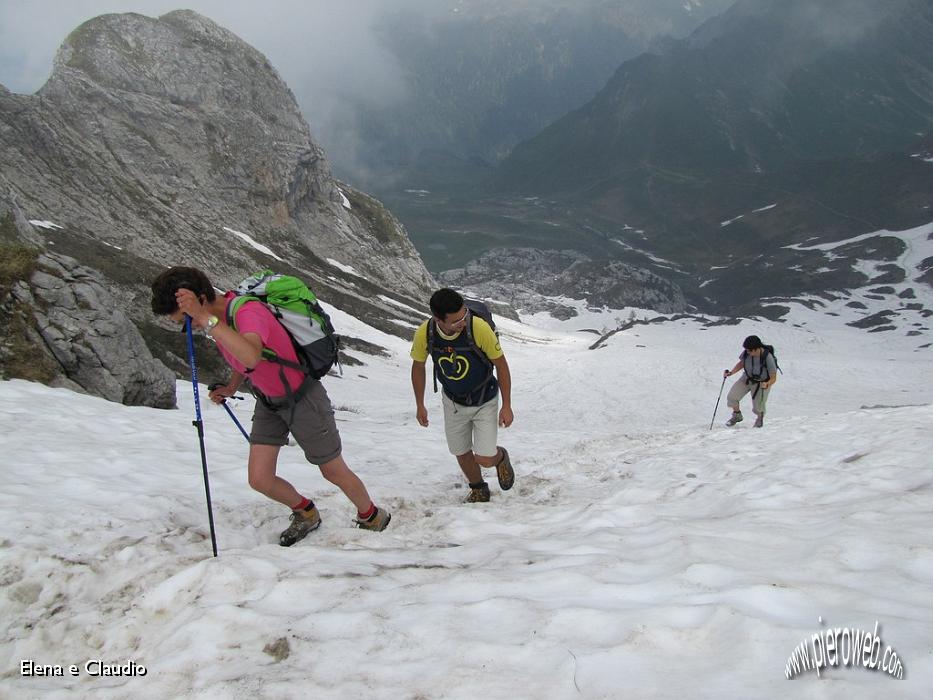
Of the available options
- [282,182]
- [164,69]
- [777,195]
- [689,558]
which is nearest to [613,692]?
[689,558]

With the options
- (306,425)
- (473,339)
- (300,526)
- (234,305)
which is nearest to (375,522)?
(300,526)

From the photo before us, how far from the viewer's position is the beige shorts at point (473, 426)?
6184mm

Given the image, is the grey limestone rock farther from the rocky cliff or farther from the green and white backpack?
the rocky cliff

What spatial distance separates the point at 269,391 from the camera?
15.1ft

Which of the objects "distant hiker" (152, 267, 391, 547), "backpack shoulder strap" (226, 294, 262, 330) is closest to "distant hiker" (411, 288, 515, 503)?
"distant hiker" (152, 267, 391, 547)

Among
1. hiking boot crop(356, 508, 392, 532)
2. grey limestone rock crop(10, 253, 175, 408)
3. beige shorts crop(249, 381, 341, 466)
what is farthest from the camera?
grey limestone rock crop(10, 253, 175, 408)

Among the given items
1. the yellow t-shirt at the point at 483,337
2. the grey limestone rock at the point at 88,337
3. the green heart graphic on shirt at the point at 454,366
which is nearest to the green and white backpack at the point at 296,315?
the yellow t-shirt at the point at 483,337

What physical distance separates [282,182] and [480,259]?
88.2m

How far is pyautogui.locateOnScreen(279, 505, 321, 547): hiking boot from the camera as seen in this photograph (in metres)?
5.07

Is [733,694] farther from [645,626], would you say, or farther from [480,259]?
[480,259]

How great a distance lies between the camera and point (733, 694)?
2455 millimetres

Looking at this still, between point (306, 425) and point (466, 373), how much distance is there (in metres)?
1.81

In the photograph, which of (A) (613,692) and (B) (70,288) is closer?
(A) (613,692)

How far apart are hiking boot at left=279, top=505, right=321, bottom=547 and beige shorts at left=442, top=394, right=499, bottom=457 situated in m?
1.65
